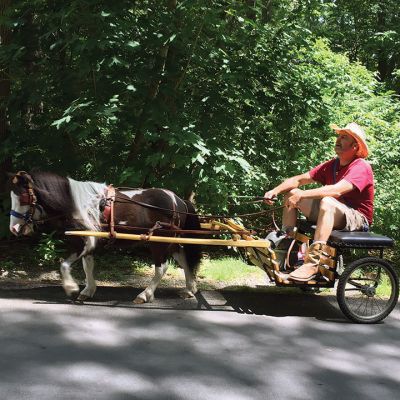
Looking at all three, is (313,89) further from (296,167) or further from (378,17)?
(378,17)

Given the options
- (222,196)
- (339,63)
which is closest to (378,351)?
(222,196)

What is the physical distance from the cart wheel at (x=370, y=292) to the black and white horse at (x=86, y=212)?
1.61 meters

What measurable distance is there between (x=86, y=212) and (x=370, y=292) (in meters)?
2.88

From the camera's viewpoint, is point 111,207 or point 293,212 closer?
point 111,207

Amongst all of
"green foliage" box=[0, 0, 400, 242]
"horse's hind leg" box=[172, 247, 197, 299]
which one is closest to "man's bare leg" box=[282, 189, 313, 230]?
"green foliage" box=[0, 0, 400, 242]

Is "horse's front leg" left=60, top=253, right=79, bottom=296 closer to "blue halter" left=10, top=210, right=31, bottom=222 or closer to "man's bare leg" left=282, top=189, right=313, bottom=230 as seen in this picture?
"blue halter" left=10, top=210, right=31, bottom=222

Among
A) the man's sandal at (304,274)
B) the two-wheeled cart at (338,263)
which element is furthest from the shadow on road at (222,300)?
the man's sandal at (304,274)

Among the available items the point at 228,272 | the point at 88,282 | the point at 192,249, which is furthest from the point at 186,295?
the point at 228,272

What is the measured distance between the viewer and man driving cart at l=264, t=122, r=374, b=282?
509 centimetres

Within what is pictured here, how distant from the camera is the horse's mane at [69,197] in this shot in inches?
204

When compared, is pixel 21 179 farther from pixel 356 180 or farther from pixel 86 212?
pixel 356 180

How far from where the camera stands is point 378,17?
17109 mm

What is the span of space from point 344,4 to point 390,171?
1028cm

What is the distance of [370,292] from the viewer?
17.3ft
